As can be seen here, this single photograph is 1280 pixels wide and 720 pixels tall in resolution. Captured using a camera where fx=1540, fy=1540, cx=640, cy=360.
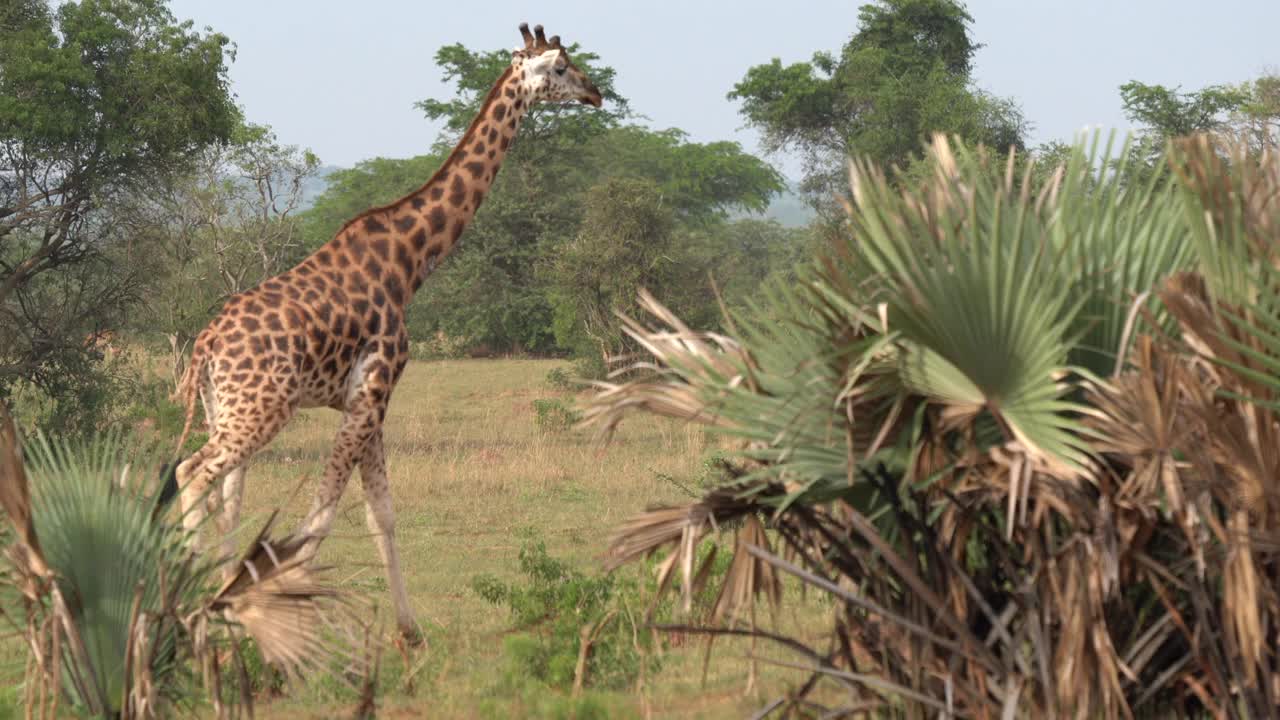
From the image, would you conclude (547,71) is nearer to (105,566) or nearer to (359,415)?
(359,415)

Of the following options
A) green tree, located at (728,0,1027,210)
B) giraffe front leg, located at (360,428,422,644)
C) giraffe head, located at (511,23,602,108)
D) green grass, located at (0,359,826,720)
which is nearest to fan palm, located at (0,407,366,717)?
green grass, located at (0,359,826,720)

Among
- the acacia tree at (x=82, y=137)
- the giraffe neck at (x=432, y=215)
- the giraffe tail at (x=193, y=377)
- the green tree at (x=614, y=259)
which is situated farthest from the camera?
the green tree at (x=614, y=259)

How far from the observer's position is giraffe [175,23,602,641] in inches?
290

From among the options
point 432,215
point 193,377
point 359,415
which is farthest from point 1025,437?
point 432,215

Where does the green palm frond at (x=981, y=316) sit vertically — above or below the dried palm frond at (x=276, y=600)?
above

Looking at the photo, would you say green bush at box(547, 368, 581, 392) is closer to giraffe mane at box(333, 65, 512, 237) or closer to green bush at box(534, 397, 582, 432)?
green bush at box(534, 397, 582, 432)

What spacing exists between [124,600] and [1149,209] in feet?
11.2

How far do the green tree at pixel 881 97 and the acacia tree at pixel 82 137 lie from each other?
21.6 m

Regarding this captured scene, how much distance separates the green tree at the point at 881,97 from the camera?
35750 mm

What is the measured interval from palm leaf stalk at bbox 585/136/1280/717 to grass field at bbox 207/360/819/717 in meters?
1.37

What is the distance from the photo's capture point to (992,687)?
443 cm

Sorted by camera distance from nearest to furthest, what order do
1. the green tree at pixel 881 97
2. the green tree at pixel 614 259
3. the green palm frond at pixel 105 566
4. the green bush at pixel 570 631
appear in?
the green palm frond at pixel 105 566, the green bush at pixel 570 631, the green tree at pixel 614 259, the green tree at pixel 881 97

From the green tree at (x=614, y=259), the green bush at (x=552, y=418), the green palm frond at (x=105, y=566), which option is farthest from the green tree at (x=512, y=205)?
the green palm frond at (x=105, y=566)

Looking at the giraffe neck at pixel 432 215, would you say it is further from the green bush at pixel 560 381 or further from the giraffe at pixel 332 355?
the green bush at pixel 560 381
